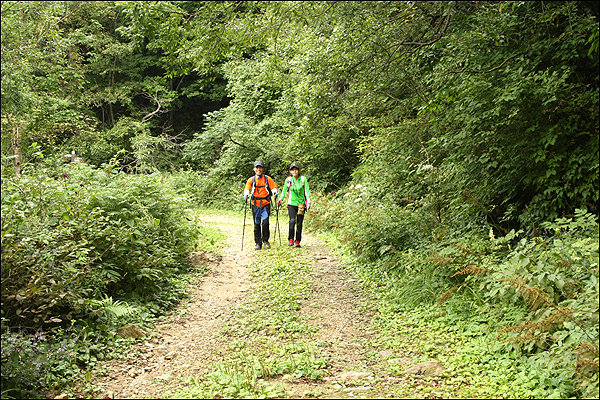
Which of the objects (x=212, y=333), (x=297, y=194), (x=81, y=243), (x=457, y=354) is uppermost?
(x=297, y=194)

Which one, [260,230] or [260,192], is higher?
[260,192]

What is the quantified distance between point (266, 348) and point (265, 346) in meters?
0.06

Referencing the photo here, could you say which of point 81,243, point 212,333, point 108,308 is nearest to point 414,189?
point 212,333

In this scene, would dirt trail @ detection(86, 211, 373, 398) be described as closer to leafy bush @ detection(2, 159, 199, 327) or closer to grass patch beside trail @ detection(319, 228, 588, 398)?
grass patch beside trail @ detection(319, 228, 588, 398)

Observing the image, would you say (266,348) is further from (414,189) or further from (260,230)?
(414,189)

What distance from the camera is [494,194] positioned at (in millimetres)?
6773

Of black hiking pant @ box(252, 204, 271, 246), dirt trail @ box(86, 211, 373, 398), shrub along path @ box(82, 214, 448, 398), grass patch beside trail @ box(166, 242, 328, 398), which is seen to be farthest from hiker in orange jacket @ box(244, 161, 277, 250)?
A: grass patch beside trail @ box(166, 242, 328, 398)

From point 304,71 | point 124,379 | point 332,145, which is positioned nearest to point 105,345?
point 124,379

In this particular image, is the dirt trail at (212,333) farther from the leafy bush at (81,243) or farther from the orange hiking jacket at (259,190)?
the orange hiking jacket at (259,190)

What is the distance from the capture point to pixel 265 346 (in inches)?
200

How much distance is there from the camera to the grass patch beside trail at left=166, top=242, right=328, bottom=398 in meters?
4.04

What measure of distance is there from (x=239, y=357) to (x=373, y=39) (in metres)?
5.32

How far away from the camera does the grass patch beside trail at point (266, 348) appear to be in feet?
13.3

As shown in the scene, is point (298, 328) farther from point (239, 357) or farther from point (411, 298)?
point (411, 298)
